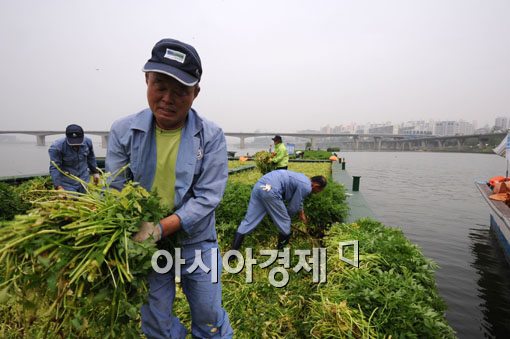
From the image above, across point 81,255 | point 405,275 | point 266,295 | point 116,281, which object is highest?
point 81,255

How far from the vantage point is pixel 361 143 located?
359 ft

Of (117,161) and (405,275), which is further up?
(117,161)

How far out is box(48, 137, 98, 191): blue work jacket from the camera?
5.35 m

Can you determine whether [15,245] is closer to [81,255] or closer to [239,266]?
[81,255]

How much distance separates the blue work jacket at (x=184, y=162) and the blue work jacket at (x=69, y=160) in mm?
3956

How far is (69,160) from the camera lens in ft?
18.2

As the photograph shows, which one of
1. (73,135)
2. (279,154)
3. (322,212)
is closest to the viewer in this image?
(73,135)

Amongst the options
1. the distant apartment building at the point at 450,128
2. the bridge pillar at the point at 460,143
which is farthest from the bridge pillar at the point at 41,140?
the distant apartment building at the point at 450,128

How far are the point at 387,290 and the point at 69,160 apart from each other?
18.6 ft

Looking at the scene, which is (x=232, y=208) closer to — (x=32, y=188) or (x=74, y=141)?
(x=74, y=141)

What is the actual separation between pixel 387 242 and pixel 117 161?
3.34m

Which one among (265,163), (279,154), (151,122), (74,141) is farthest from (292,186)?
(265,163)

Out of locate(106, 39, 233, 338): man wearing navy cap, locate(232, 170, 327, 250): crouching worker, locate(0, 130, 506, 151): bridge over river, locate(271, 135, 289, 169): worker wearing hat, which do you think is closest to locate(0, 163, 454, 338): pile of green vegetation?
locate(106, 39, 233, 338): man wearing navy cap

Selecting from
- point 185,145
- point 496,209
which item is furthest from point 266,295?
point 496,209
